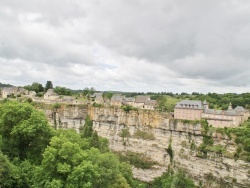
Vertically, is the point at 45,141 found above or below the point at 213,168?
above

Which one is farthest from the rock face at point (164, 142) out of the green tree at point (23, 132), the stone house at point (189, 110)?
the green tree at point (23, 132)

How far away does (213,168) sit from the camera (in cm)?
4000

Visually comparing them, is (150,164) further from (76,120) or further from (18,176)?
(18,176)

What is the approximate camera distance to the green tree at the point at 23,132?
72.6 ft

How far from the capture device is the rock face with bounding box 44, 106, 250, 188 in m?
38.6

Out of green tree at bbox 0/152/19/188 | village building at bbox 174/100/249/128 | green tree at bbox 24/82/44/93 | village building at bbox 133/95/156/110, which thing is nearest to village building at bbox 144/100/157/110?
village building at bbox 133/95/156/110

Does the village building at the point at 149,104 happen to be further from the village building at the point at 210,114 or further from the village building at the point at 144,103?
the village building at the point at 210,114

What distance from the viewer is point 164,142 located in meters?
47.3

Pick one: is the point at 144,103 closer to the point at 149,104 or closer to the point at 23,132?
the point at 149,104

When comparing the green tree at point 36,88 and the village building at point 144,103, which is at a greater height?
the green tree at point 36,88

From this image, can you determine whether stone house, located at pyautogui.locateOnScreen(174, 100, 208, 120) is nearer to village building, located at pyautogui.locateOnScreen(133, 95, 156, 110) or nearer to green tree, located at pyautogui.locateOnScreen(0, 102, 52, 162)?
village building, located at pyautogui.locateOnScreen(133, 95, 156, 110)

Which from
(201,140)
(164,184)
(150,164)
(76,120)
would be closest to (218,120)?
(201,140)

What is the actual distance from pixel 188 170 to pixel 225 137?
8403mm

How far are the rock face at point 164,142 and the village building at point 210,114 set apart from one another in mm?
4372
